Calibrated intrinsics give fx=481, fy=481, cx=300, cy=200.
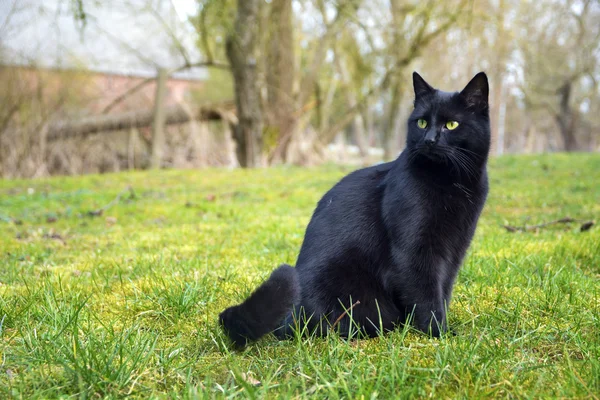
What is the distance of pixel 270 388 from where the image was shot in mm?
1682

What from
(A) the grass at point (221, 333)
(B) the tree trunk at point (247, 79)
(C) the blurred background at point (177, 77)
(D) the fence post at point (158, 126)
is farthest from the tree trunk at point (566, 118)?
(A) the grass at point (221, 333)

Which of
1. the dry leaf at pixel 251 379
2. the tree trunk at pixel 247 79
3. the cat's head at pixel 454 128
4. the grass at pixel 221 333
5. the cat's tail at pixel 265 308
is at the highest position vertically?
the tree trunk at pixel 247 79

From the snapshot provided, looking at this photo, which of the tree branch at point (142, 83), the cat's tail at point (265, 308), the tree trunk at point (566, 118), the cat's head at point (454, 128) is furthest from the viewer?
the tree trunk at point (566, 118)

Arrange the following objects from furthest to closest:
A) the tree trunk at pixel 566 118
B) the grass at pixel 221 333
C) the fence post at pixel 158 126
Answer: the tree trunk at pixel 566 118 → the fence post at pixel 158 126 → the grass at pixel 221 333

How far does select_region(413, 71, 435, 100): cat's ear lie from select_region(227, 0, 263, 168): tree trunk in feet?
33.4

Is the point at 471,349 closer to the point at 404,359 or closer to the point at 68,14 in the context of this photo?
the point at 404,359

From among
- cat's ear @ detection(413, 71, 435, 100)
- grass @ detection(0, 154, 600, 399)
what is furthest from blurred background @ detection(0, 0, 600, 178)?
cat's ear @ detection(413, 71, 435, 100)

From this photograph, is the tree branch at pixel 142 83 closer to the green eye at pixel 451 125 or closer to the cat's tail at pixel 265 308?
the green eye at pixel 451 125

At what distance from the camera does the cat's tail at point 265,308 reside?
1.85m

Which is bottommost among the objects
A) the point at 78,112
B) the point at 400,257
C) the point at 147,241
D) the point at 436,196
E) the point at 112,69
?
the point at 147,241

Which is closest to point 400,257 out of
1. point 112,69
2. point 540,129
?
point 112,69

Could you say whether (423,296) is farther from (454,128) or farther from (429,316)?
(454,128)

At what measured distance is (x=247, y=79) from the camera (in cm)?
1255

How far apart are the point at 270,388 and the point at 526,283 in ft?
5.84
